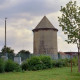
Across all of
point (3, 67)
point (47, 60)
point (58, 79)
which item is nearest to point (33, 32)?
point (47, 60)

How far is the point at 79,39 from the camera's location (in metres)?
23.6

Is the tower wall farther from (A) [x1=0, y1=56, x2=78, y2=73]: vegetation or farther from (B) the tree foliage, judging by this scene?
(B) the tree foliage

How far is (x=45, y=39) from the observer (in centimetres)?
6906

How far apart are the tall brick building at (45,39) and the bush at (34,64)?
120 feet

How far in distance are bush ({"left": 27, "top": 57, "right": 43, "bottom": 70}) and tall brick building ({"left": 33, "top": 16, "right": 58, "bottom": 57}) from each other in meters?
36.5

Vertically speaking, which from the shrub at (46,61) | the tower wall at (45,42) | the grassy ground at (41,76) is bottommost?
the grassy ground at (41,76)

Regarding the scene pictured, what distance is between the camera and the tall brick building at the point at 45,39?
68.1 m

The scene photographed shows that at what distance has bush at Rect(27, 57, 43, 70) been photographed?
30130 mm

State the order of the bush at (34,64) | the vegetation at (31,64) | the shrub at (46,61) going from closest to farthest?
1. the vegetation at (31,64)
2. the bush at (34,64)
3. the shrub at (46,61)

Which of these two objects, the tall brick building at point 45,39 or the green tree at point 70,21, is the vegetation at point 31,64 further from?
the tall brick building at point 45,39

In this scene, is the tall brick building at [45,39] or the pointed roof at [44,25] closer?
the tall brick building at [45,39]

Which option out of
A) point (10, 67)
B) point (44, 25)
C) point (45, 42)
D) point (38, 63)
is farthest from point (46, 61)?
point (44, 25)

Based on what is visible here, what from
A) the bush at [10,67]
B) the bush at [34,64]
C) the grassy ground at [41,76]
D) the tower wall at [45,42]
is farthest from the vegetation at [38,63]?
the tower wall at [45,42]

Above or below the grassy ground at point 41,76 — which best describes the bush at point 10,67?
above
